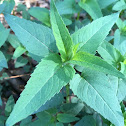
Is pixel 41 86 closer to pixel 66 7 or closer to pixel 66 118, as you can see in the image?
pixel 66 118

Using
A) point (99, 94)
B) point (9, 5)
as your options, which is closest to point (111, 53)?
point (99, 94)

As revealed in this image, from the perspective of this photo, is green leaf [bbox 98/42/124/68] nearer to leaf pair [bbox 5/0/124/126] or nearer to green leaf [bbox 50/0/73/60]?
leaf pair [bbox 5/0/124/126]

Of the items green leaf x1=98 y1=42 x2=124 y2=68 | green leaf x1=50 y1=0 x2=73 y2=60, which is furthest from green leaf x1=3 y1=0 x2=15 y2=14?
green leaf x1=98 y1=42 x2=124 y2=68

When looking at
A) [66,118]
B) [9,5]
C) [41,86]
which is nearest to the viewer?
[41,86]

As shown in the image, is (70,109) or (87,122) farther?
(70,109)

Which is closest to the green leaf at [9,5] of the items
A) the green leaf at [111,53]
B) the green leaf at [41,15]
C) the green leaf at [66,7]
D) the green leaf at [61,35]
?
the green leaf at [41,15]

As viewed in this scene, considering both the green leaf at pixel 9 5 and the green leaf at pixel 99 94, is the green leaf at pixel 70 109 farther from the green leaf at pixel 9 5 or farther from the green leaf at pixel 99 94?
the green leaf at pixel 9 5

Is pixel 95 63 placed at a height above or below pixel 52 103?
above
